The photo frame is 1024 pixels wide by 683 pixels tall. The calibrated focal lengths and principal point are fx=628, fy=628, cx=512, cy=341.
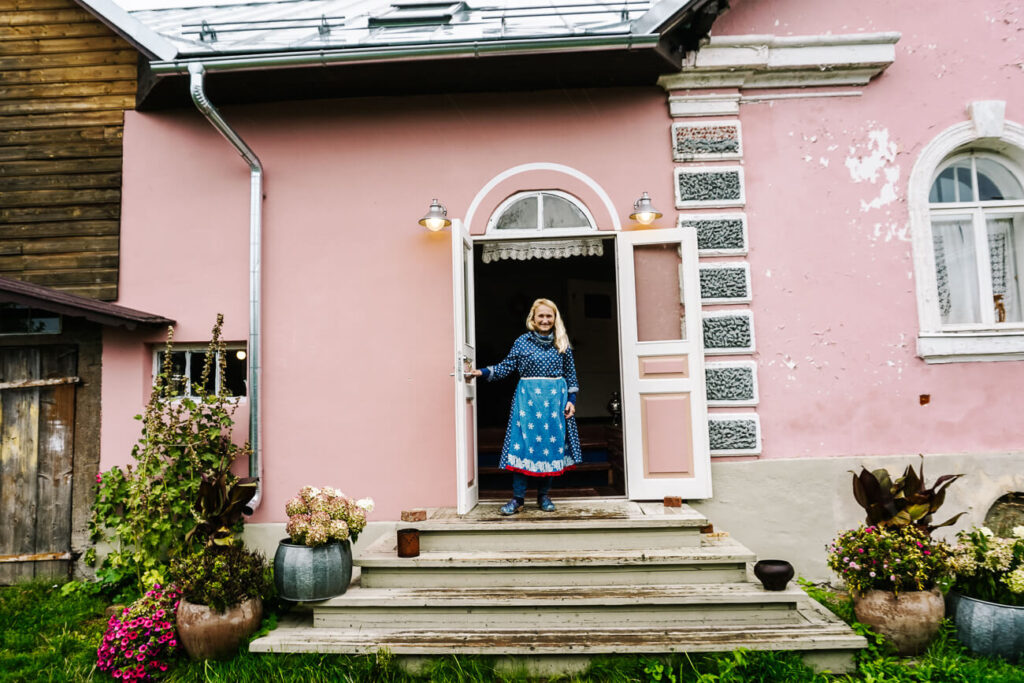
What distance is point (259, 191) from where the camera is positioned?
560 cm

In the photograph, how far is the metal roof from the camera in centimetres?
512

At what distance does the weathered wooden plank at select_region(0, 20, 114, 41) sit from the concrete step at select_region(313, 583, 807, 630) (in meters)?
5.66

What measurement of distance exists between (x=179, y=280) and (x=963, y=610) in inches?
256

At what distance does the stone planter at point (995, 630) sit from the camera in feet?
12.4

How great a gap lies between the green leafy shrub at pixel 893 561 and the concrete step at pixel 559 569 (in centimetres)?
63

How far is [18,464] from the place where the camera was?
5.58 m

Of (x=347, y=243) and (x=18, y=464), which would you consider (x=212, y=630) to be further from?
(x=347, y=243)

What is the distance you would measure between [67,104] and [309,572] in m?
5.02

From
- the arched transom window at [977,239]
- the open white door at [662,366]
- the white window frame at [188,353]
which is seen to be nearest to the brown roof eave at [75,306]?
the white window frame at [188,353]

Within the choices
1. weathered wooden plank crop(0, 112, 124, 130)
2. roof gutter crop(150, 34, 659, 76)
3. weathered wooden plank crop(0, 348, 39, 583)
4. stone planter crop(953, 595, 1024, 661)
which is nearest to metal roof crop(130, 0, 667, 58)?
roof gutter crop(150, 34, 659, 76)

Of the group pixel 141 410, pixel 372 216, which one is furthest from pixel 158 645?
pixel 372 216

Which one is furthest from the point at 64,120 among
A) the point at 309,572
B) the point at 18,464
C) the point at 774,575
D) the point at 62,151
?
the point at 774,575

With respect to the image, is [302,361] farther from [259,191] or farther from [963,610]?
[963,610]

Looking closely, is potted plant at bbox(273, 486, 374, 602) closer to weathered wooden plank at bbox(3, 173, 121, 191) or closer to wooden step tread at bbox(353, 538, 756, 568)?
wooden step tread at bbox(353, 538, 756, 568)
